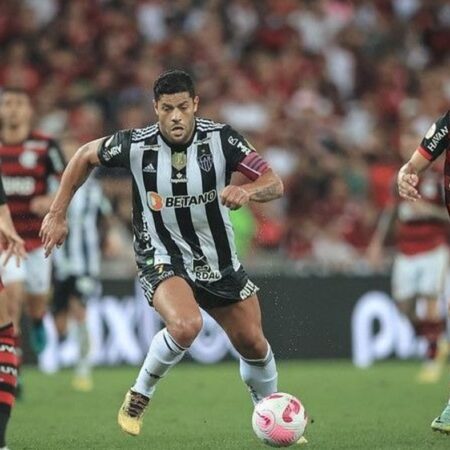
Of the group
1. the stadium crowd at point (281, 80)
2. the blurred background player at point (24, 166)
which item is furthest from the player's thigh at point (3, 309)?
the stadium crowd at point (281, 80)

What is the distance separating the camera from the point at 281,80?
1895 centimetres

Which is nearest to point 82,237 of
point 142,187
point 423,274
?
point 423,274

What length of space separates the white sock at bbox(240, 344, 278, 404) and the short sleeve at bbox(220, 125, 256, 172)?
1178 millimetres

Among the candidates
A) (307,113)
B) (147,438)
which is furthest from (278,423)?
Answer: (307,113)

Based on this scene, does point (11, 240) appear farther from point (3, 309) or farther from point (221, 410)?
point (221, 410)

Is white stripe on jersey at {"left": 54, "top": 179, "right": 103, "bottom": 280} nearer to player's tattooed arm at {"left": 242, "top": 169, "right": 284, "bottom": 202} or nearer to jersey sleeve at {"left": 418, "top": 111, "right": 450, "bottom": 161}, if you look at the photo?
jersey sleeve at {"left": 418, "top": 111, "right": 450, "bottom": 161}

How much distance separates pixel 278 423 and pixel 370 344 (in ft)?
28.7

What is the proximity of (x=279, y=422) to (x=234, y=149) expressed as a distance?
1702mm

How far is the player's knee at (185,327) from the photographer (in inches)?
307

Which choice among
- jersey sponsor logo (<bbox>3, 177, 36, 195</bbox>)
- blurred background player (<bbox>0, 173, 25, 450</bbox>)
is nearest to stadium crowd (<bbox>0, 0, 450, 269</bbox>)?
jersey sponsor logo (<bbox>3, 177, 36, 195</bbox>)

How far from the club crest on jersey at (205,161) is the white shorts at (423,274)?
275 inches

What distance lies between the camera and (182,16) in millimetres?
19219

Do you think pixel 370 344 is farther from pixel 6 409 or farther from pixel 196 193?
pixel 6 409

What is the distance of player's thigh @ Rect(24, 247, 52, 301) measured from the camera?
483 inches
